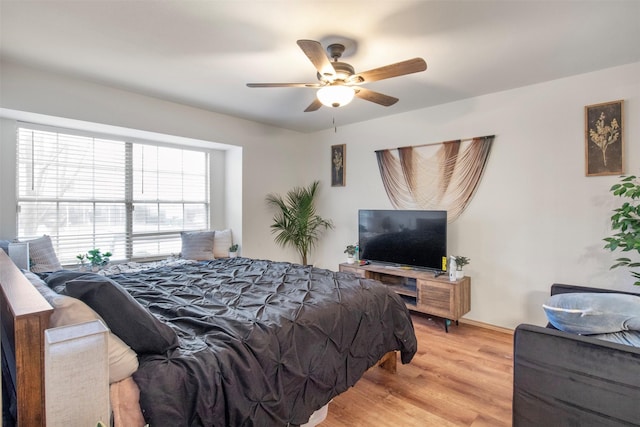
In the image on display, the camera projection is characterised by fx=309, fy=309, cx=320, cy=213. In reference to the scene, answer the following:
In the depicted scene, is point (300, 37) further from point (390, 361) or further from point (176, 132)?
point (390, 361)

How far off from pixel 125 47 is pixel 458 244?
12.5ft

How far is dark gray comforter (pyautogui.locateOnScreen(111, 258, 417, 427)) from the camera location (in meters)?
1.20

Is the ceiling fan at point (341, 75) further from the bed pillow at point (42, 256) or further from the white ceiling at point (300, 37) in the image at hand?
the bed pillow at point (42, 256)

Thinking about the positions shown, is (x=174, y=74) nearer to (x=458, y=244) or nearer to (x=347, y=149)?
(x=347, y=149)

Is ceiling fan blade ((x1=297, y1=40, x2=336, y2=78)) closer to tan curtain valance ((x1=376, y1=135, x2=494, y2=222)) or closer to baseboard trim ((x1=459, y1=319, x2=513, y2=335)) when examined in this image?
tan curtain valance ((x1=376, y1=135, x2=494, y2=222))

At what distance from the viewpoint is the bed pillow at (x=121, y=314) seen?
47.6 inches

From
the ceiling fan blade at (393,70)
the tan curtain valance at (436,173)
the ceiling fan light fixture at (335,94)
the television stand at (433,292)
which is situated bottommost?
the television stand at (433,292)

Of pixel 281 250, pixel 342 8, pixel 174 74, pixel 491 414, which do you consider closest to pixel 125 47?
pixel 174 74

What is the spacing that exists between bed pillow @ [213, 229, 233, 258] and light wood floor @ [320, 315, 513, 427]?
261 cm

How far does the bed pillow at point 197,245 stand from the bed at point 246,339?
4.09ft

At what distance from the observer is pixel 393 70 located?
2.11m

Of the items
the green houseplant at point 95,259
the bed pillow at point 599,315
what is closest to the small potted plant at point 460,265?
the bed pillow at point 599,315

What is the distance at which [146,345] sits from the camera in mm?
1239

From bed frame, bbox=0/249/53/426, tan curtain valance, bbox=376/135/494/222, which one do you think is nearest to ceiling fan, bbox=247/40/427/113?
tan curtain valance, bbox=376/135/494/222
